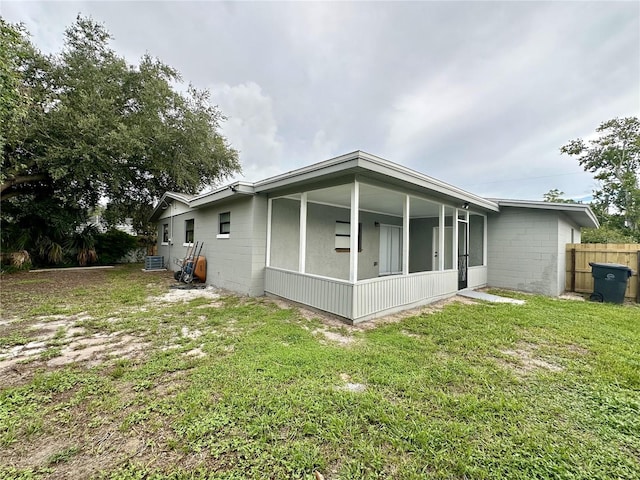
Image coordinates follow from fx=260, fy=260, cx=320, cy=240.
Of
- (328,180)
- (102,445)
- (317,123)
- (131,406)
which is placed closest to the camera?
(102,445)

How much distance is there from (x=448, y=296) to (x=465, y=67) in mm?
6705

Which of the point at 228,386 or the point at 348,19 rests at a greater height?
the point at 348,19

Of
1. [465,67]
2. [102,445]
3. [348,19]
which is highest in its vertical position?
[348,19]

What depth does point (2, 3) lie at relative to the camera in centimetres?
755

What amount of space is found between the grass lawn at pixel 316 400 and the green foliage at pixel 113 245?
1126 centimetres

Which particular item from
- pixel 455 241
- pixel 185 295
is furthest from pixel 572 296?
pixel 185 295

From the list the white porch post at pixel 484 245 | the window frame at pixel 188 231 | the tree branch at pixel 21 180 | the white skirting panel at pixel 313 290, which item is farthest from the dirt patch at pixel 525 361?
the tree branch at pixel 21 180

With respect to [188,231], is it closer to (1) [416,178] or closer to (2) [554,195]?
(1) [416,178]

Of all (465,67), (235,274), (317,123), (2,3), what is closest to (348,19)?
(465,67)

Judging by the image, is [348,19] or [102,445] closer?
[102,445]

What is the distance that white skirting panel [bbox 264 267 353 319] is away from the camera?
4.54 m

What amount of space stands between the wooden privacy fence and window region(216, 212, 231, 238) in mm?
10399

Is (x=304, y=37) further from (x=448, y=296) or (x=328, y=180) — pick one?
(x=448, y=296)

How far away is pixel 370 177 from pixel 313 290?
8.01 ft
